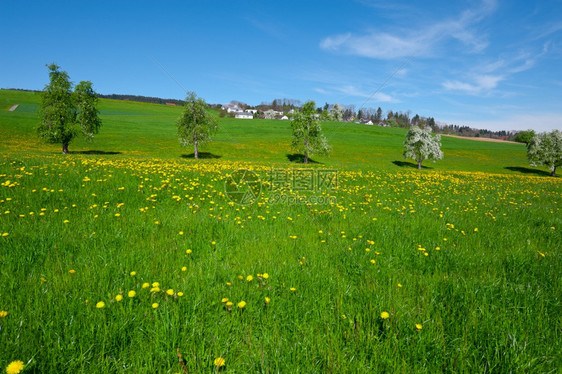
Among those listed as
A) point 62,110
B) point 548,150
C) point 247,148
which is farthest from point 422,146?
point 62,110

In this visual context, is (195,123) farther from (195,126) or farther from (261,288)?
(261,288)

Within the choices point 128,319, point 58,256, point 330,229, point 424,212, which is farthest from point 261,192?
point 128,319

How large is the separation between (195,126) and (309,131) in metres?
18.8

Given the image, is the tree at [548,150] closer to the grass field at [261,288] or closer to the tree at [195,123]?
the grass field at [261,288]

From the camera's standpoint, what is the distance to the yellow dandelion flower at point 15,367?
160 cm

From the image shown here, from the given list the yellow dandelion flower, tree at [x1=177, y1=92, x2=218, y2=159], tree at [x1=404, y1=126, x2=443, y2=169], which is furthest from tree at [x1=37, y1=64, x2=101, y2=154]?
tree at [x1=404, y1=126, x2=443, y2=169]

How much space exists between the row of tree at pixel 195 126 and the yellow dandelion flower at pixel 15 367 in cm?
2699

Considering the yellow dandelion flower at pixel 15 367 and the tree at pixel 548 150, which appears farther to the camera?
the tree at pixel 548 150

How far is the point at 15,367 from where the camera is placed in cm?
162

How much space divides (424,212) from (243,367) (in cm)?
704

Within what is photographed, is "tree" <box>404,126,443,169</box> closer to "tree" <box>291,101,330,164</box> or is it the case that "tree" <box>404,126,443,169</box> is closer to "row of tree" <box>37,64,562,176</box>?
"row of tree" <box>37,64,562,176</box>

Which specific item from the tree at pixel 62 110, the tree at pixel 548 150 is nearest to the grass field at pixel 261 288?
the tree at pixel 62 110

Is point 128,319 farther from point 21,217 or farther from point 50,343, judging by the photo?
point 21,217

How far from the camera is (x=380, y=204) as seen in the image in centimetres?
786
